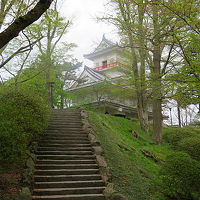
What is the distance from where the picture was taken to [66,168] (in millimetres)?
8570

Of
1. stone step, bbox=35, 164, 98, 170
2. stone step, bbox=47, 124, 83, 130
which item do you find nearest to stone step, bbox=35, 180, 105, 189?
stone step, bbox=35, 164, 98, 170

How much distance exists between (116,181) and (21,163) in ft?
11.1

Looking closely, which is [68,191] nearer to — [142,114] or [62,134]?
[62,134]

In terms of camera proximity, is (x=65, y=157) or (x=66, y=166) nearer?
(x=66, y=166)

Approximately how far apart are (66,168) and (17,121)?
255 cm

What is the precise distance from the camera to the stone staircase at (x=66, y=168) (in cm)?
709

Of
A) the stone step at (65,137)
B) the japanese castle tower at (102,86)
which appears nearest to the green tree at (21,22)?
the stone step at (65,137)

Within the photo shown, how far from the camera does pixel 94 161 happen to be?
9.17 meters

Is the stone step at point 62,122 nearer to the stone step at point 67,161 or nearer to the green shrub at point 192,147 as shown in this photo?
the stone step at point 67,161

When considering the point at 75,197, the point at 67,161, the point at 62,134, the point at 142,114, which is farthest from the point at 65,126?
the point at 142,114

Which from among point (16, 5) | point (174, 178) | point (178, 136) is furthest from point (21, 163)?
point (178, 136)

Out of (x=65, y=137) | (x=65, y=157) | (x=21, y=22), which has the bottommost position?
(x=65, y=157)

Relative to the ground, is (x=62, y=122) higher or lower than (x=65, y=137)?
higher

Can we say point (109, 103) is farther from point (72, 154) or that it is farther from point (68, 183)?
point (68, 183)
